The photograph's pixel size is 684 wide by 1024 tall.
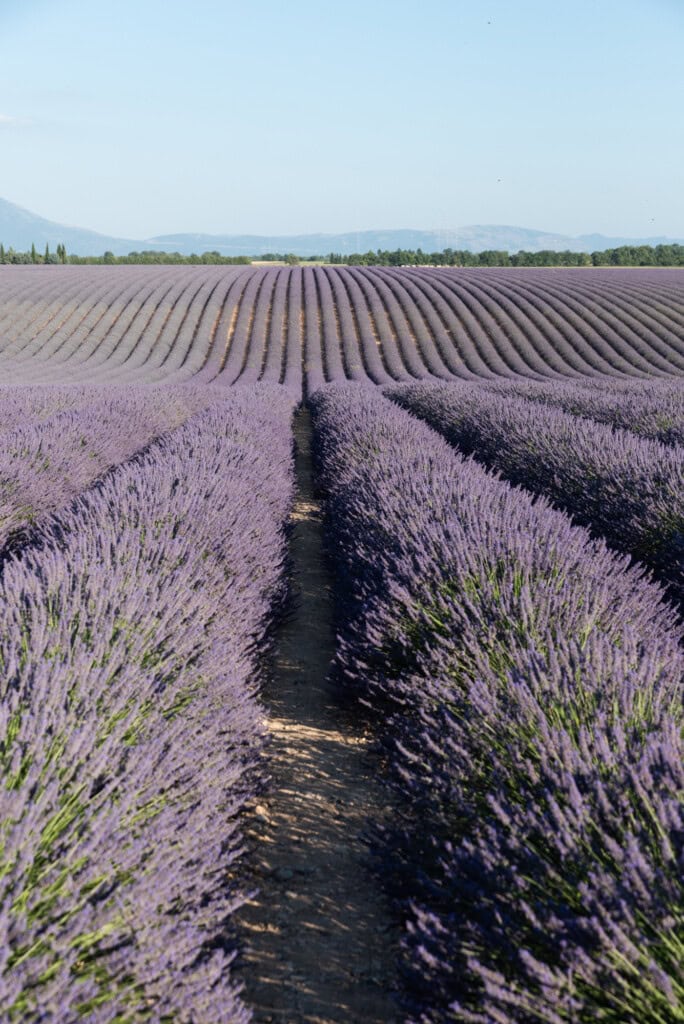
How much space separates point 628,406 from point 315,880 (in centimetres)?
700

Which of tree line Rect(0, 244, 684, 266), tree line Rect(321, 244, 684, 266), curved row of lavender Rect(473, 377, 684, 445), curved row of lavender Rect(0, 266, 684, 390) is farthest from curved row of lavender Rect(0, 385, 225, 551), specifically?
tree line Rect(321, 244, 684, 266)

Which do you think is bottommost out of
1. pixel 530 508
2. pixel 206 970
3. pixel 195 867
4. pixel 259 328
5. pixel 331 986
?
pixel 331 986

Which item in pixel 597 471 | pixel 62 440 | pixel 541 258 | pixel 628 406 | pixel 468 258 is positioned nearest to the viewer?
pixel 597 471

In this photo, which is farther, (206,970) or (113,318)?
(113,318)

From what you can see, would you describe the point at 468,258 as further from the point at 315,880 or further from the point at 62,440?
the point at 315,880

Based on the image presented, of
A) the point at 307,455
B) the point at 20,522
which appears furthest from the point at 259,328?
the point at 20,522

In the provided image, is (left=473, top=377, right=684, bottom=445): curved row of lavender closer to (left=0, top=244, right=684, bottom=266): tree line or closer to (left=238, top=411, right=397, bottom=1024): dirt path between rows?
(left=238, top=411, right=397, bottom=1024): dirt path between rows

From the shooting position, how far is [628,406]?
802 cm

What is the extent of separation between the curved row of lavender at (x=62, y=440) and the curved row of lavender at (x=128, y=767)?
158cm

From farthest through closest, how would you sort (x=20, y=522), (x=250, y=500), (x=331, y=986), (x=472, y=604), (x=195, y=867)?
(x=20, y=522) → (x=250, y=500) → (x=472, y=604) → (x=331, y=986) → (x=195, y=867)

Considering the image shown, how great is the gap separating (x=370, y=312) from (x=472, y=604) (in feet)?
67.4

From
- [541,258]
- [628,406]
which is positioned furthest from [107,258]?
[628,406]

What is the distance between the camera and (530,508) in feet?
11.6

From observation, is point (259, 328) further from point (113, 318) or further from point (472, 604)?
point (472, 604)
